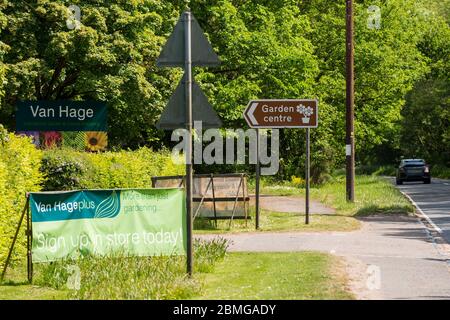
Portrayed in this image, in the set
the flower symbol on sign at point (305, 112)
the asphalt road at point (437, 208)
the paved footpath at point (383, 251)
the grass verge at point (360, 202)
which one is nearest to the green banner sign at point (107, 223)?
the paved footpath at point (383, 251)

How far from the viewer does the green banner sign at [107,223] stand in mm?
13484

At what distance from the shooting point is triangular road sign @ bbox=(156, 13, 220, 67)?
42.1ft

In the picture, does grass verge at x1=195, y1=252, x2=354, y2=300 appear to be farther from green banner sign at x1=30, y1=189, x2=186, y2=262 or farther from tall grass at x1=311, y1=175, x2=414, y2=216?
tall grass at x1=311, y1=175, x2=414, y2=216

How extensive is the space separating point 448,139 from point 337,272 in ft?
204

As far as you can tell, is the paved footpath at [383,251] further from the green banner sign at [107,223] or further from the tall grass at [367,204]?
the green banner sign at [107,223]

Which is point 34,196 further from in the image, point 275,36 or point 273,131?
point 273,131

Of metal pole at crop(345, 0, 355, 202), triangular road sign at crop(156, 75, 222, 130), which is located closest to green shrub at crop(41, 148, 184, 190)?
triangular road sign at crop(156, 75, 222, 130)

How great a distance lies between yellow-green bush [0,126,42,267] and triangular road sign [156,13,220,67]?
3.07 metres

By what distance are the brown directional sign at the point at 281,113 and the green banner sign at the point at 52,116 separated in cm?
516

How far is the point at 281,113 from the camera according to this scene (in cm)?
2269

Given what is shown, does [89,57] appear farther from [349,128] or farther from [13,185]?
[13,185]

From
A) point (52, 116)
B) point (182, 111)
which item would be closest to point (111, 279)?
point (182, 111)
